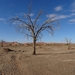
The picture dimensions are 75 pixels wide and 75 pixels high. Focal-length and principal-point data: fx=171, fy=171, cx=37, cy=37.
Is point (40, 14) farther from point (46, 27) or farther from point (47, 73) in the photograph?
point (47, 73)

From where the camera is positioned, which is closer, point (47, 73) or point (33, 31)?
point (47, 73)

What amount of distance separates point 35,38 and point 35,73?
16.8 m

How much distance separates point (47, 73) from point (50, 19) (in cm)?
1725

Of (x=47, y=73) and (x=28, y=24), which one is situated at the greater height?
(x=28, y=24)

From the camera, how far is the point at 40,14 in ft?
88.5


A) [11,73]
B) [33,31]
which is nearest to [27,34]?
[33,31]

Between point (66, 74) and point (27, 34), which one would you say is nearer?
point (66, 74)

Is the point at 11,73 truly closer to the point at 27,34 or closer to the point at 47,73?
the point at 47,73

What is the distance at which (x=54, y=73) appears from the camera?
33.7 feet

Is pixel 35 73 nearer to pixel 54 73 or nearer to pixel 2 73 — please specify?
pixel 54 73

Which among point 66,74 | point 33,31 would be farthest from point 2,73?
point 33,31

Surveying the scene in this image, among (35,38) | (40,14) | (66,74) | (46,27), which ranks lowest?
(66,74)

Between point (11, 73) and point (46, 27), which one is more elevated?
point (46, 27)

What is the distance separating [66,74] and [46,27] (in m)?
17.8
